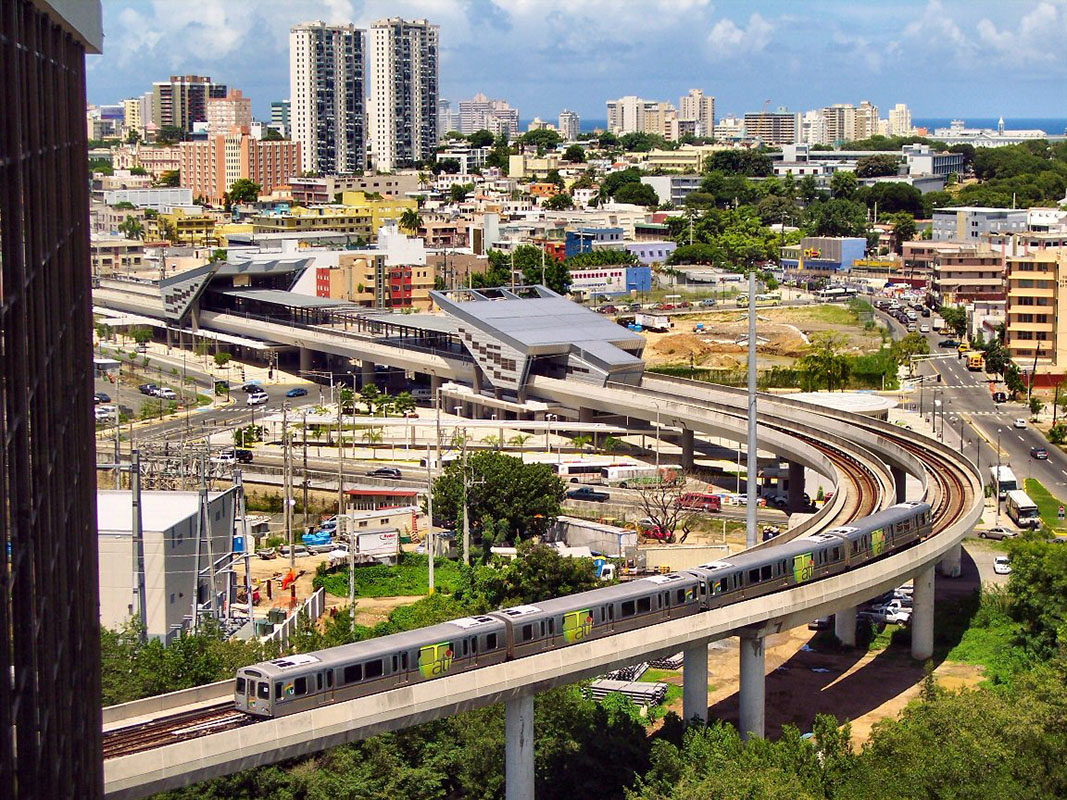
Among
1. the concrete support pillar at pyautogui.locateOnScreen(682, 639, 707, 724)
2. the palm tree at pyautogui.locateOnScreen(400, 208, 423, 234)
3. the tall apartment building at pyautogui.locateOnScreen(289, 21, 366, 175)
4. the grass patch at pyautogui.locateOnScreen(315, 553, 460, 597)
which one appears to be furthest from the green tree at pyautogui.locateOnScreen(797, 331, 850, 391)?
the tall apartment building at pyautogui.locateOnScreen(289, 21, 366, 175)

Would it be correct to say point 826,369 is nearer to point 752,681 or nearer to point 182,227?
point 752,681

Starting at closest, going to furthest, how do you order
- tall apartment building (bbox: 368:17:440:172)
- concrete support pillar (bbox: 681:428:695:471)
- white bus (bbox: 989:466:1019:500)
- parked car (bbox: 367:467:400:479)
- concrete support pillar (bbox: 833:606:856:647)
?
concrete support pillar (bbox: 833:606:856:647) → white bus (bbox: 989:466:1019:500) → parked car (bbox: 367:467:400:479) → concrete support pillar (bbox: 681:428:695:471) → tall apartment building (bbox: 368:17:440:172)

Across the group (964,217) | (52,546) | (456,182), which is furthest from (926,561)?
(456,182)

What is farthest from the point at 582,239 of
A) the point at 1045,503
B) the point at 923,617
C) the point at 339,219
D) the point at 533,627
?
the point at 533,627

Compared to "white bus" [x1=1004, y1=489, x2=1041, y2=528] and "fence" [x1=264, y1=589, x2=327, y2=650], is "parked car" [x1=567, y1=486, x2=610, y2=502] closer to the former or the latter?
"fence" [x1=264, y1=589, x2=327, y2=650]

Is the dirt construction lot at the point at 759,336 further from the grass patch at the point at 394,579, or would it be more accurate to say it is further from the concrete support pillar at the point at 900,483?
the grass patch at the point at 394,579

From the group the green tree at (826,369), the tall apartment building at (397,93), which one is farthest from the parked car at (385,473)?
the tall apartment building at (397,93)
